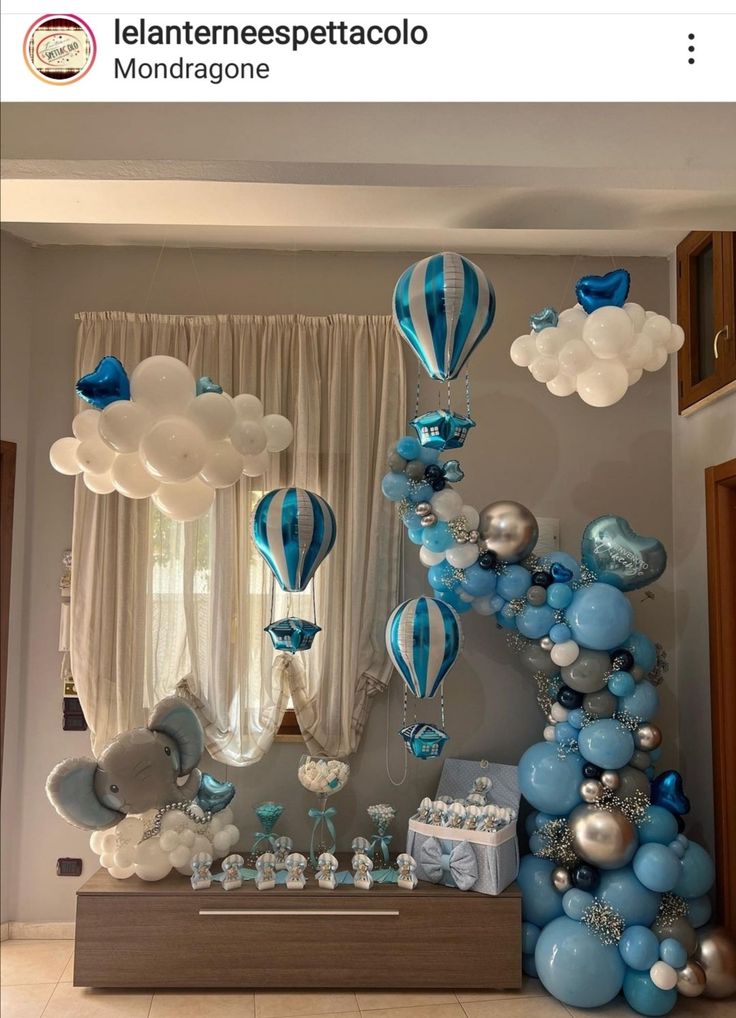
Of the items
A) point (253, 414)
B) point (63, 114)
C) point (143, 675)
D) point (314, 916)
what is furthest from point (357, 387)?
point (63, 114)

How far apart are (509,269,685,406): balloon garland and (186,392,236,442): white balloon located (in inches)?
39.8

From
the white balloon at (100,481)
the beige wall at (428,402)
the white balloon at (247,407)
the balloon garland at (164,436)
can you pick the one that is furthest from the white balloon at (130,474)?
the beige wall at (428,402)

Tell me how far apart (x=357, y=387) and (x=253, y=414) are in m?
0.81

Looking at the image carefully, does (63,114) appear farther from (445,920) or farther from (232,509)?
(445,920)

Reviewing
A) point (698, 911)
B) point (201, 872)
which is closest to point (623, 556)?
point (698, 911)

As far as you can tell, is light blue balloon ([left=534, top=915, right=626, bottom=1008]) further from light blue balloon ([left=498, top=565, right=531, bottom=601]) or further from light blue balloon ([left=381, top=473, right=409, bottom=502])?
light blue balloon ([left=381, top=473, right=409, bottom=502])

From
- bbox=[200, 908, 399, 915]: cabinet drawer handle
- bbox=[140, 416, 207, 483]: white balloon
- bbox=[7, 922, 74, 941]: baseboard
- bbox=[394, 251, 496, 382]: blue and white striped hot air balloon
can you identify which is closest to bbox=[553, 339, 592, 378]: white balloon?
bbox=[394, 251, 496, 382]: blue and white striped hot air balloon

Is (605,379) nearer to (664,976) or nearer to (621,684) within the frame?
(621,684)

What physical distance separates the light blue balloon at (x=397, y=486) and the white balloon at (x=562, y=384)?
2.03 feet

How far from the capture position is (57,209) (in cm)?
178

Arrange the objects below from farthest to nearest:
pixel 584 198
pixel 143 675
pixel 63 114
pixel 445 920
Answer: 1. pixel 143 675
2. pixel 445 920
3. pixel 584 198
4. pixel 63 114

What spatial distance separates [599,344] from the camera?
279 centimetres

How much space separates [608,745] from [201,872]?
1494mm

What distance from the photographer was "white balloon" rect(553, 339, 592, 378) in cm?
286
